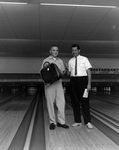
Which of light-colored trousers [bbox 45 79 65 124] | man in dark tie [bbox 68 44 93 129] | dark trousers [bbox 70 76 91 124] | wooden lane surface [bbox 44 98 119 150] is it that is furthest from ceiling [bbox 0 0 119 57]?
wooden lane surface [bbox 44 98 119 150]

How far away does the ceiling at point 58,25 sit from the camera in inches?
213

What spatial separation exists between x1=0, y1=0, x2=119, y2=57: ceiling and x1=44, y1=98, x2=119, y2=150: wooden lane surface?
2.89 meters

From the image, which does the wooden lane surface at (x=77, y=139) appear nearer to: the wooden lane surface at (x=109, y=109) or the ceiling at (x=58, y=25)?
the wooden lane surface at (x=109, y=109)

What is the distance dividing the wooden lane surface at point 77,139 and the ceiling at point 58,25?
9.49 feet

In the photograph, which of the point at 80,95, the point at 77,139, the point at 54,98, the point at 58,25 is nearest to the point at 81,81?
the point at 80,95

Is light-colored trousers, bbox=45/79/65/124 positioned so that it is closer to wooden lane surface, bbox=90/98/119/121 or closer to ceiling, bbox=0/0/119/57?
wooden lane surface, bbox=90/98/119/121

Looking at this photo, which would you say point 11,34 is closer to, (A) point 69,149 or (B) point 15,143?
(B) point 15,143

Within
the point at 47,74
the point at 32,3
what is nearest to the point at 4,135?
the point at 47,74

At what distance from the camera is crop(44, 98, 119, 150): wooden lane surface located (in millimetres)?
2934

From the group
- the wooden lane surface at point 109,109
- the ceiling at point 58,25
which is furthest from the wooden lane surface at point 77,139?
the ceiling at point 58,25

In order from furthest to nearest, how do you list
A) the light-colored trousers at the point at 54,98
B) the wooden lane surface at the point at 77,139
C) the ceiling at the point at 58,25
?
1. the ceiling at the point at 58,25
2. the light-colored trousers at the point at 54,98
3. the wooden lane surface at the point at 77,139

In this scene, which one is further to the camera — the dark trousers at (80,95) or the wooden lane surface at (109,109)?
the wooden lane surface at (109,109)

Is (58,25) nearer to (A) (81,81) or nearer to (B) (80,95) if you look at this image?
(A) (81,81)

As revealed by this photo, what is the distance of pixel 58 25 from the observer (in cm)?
682
